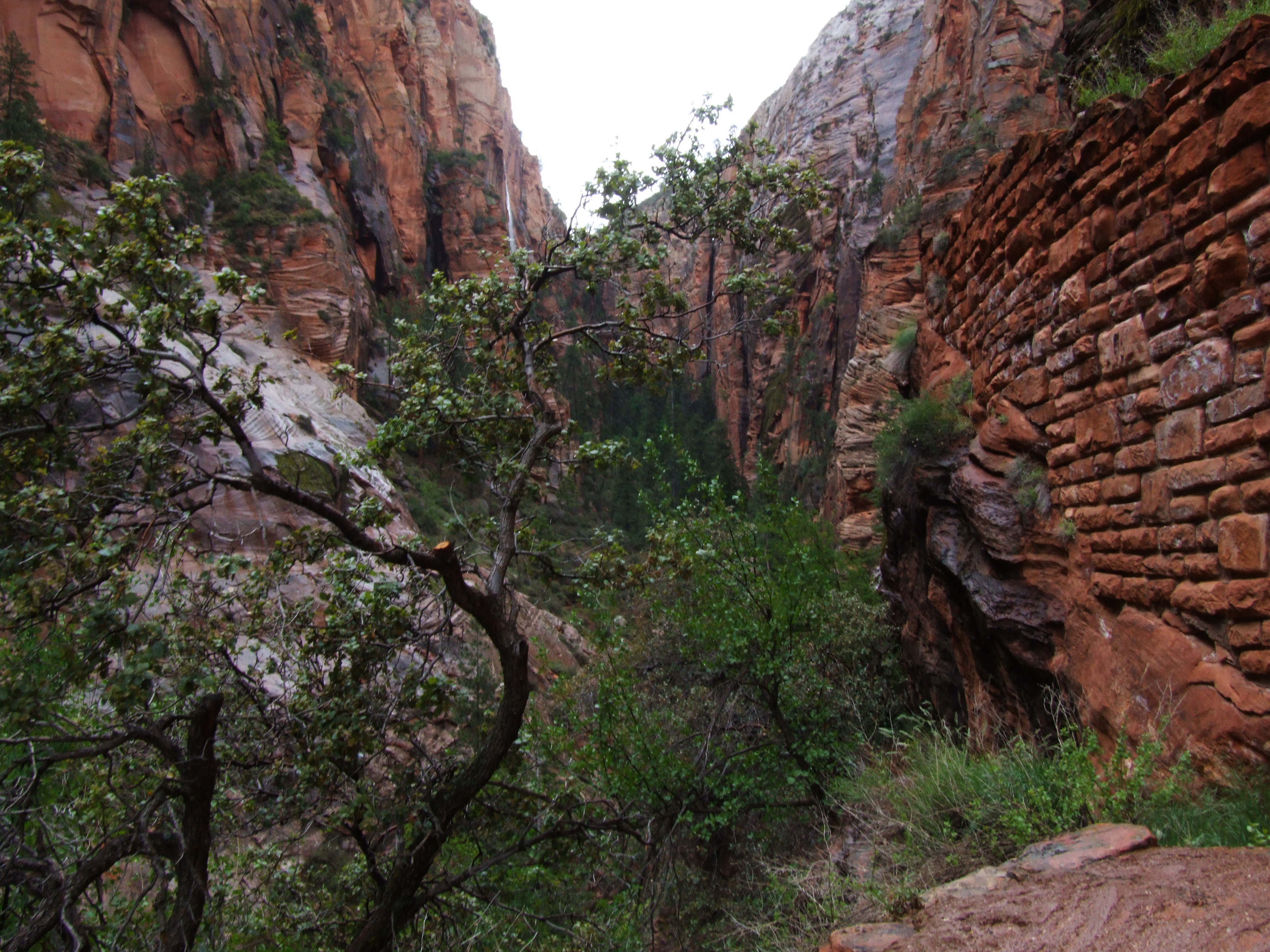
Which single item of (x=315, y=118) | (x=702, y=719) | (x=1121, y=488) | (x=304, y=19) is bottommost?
(x=702, y=719)

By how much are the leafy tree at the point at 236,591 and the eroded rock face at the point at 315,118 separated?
11.6 metres

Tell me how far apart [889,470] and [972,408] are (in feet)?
4.34

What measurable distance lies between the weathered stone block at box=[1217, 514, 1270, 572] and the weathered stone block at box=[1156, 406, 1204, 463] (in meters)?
0.36

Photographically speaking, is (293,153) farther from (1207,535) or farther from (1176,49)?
(1207,535)

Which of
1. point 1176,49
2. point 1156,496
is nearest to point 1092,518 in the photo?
point 1156,496

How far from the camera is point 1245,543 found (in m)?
2.89

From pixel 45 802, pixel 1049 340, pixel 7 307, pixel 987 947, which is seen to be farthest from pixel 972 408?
pixel 45 802

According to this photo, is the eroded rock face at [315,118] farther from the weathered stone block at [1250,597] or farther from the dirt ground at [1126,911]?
the dirt ground at [1126,911]

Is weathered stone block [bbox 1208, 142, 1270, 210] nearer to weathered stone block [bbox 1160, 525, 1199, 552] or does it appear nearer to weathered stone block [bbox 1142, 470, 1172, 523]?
weathered stone block [bbox 1142, 470, 1172, 523]

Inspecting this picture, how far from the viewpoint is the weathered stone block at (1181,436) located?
316cm

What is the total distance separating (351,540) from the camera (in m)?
3.67

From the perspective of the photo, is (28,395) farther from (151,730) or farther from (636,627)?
(636,627)

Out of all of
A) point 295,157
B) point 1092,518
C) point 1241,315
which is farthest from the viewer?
point 295,157

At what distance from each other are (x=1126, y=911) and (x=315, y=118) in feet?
130
